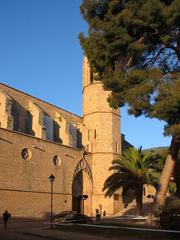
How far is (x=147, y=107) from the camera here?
20172 millimetres

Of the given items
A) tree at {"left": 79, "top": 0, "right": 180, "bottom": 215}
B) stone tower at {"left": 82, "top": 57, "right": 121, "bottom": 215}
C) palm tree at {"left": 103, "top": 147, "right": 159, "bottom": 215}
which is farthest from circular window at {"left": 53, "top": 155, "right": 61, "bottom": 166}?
tree at {"left": 79, "top": 0, "right": 180, "bottom": 215}

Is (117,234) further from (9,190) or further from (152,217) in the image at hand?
(9,190)

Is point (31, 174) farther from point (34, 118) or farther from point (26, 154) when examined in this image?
point (34, 118)

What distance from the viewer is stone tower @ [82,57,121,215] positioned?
1860 inches

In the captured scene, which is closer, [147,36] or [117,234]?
[117,234]

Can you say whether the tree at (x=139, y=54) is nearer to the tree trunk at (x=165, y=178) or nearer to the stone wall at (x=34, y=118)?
the tree trunk at (x=165, y=178)

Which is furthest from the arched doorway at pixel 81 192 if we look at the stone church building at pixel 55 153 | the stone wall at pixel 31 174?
the stone wall at pixel 31 174

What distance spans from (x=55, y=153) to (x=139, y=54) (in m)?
23.1

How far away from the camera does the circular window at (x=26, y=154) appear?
38.6 metres

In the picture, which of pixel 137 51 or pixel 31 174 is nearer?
pixel 137 51

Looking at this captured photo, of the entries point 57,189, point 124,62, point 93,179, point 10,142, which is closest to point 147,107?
point 124,62

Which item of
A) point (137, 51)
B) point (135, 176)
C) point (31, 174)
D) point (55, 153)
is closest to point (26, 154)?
point (31, 174)

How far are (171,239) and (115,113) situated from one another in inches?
1303

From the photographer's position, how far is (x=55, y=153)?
42.9m
